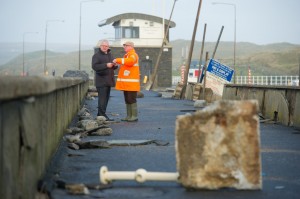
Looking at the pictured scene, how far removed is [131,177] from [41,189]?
0.97 m

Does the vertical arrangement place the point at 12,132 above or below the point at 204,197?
above

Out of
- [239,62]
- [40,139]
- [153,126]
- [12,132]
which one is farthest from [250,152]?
[239,62]

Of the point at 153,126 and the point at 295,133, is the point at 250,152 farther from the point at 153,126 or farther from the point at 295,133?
the point at 153,126

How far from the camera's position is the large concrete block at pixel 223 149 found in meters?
6.37

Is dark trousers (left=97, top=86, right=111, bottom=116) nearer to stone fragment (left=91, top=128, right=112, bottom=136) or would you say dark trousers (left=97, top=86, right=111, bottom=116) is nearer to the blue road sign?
stone fragment (left=91, top=128, right=112, bottom=136)

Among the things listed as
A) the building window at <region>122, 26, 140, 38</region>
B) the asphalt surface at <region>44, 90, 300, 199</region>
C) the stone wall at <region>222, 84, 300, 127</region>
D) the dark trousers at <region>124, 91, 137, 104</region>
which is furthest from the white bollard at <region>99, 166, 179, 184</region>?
the building window at <region>122, 26, 140, 38</region>

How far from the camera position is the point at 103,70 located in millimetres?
16125

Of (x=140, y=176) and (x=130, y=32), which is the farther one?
(x=130, y=32)

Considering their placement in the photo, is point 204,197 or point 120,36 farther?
point 120,36

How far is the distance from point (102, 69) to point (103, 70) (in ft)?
0.22

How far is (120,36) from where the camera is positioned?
76.8 metres

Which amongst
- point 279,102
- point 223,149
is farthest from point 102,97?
point 223,149

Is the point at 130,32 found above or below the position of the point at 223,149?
above

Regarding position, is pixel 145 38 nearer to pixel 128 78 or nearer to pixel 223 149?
pixel 128 78
